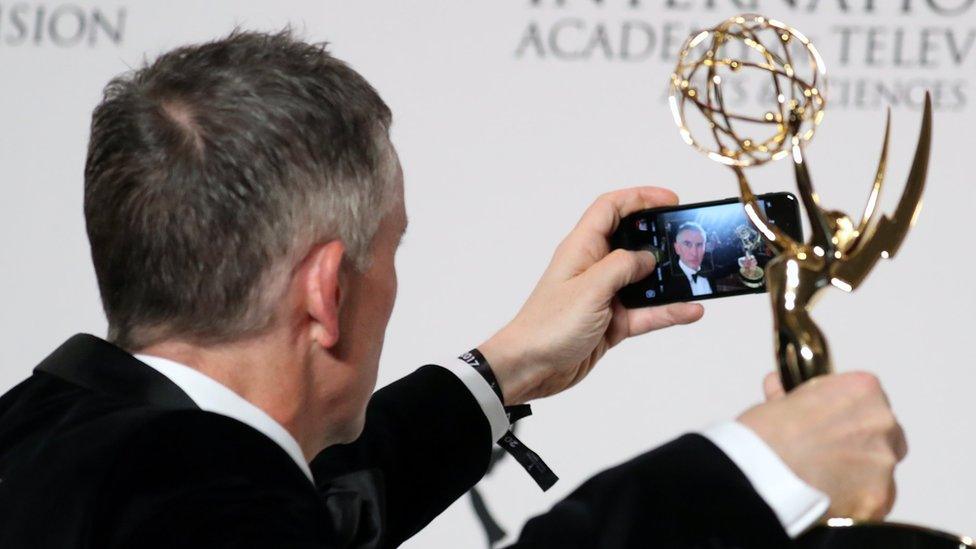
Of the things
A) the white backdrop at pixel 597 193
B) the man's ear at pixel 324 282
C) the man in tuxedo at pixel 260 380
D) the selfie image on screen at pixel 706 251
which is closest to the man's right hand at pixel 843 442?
the man in tuxedo at pixel 260 380

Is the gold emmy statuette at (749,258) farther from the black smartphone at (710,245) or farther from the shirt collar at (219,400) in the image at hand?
the shirt collar at (219,400)

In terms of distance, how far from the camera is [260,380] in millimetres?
848

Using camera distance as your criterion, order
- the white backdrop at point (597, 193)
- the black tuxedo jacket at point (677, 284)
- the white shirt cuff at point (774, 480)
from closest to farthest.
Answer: the white shirt cuff at point (774, 480) < the black tuxedo jacket at point (677, 284) < the white backdrop at point (597, 193)

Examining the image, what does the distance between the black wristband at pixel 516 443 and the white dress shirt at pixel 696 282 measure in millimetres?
170

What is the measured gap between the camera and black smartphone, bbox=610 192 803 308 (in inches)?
40.0

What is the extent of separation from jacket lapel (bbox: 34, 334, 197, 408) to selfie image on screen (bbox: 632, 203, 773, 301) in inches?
14.5

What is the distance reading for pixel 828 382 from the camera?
0.64 metres

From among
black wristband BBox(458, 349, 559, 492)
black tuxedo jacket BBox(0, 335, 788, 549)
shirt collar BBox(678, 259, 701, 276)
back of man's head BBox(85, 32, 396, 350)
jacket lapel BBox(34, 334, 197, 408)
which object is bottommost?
black wristband BBox(458, 349, 559, 492)

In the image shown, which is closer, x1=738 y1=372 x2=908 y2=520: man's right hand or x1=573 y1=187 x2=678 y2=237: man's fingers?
x1=738 y1=372 x2=908 y2=520: man's right hand

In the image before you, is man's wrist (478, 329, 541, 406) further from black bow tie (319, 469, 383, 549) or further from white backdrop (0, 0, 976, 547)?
white backdrop (0, 0, 976, 547)

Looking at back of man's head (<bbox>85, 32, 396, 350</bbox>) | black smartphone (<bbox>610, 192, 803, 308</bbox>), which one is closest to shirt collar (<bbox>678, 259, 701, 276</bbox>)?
black smartphone (<bbox>610, 192, 803, 308</bbox>)

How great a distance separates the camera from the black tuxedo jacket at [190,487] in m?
0.63

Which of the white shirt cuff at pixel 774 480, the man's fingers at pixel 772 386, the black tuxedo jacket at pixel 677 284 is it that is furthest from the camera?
the black tuxedo jacket at pixel 677 284

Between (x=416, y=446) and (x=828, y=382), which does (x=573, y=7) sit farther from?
(x=828, y=382)
